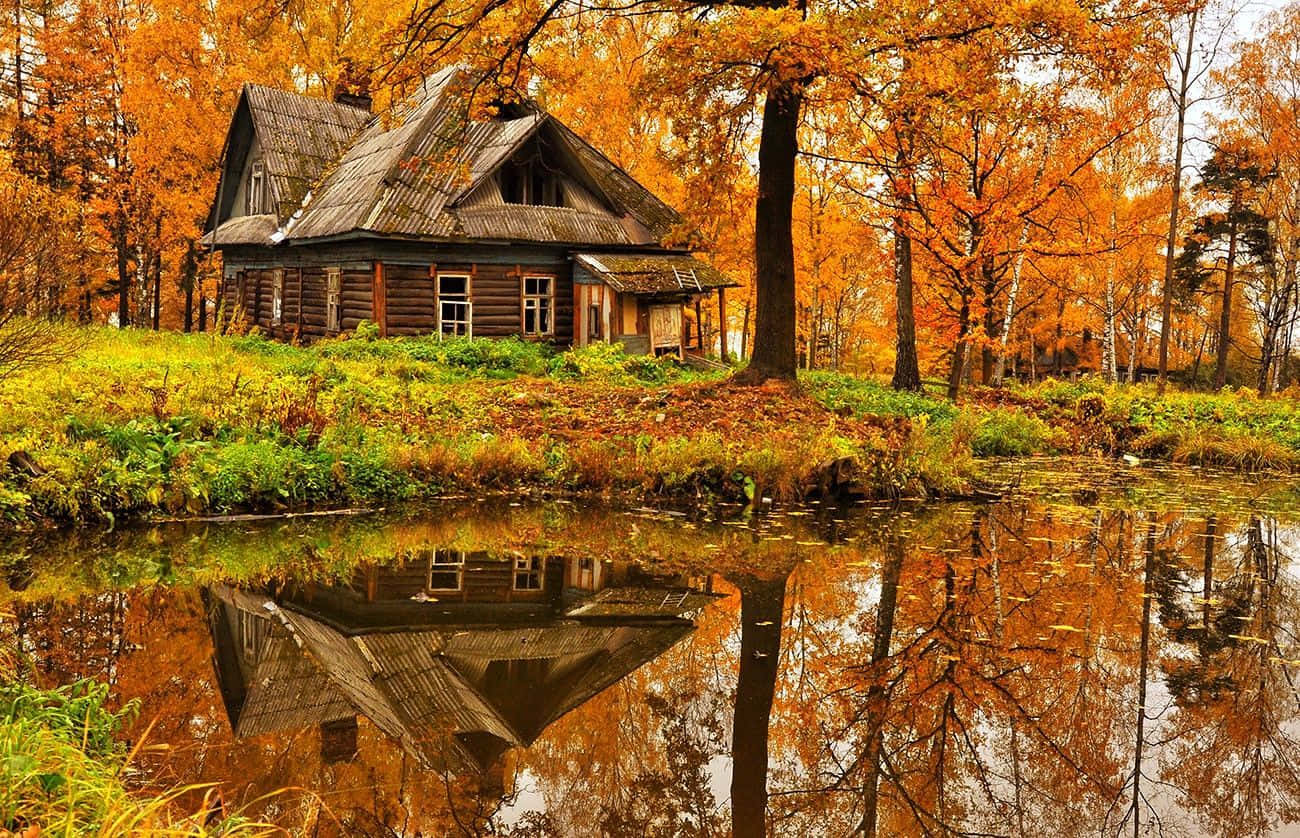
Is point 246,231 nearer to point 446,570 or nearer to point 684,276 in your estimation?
point 684,276

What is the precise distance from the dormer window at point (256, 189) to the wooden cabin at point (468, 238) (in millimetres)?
97

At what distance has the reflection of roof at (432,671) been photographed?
16.4 ft

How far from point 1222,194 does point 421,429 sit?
3039cm

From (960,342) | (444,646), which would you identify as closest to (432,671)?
(444,646)

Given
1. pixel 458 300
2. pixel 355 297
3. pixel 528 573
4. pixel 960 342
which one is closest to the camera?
pixel 528 573

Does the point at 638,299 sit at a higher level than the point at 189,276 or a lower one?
lower

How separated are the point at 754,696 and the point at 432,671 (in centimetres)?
190

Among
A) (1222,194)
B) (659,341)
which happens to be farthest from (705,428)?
(1222,194)

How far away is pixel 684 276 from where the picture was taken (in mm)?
25891

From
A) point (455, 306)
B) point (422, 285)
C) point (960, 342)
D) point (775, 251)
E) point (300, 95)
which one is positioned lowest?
point (960, 342)

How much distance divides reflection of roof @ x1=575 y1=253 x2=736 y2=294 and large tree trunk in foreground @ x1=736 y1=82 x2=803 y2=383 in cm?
782

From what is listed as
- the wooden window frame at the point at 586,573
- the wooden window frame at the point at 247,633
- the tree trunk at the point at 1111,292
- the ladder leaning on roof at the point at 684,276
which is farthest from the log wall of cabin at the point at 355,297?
the tree trunk at the point at 1111,292

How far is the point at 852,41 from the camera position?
1325 centimetres

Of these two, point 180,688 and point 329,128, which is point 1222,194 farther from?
point 180,688
